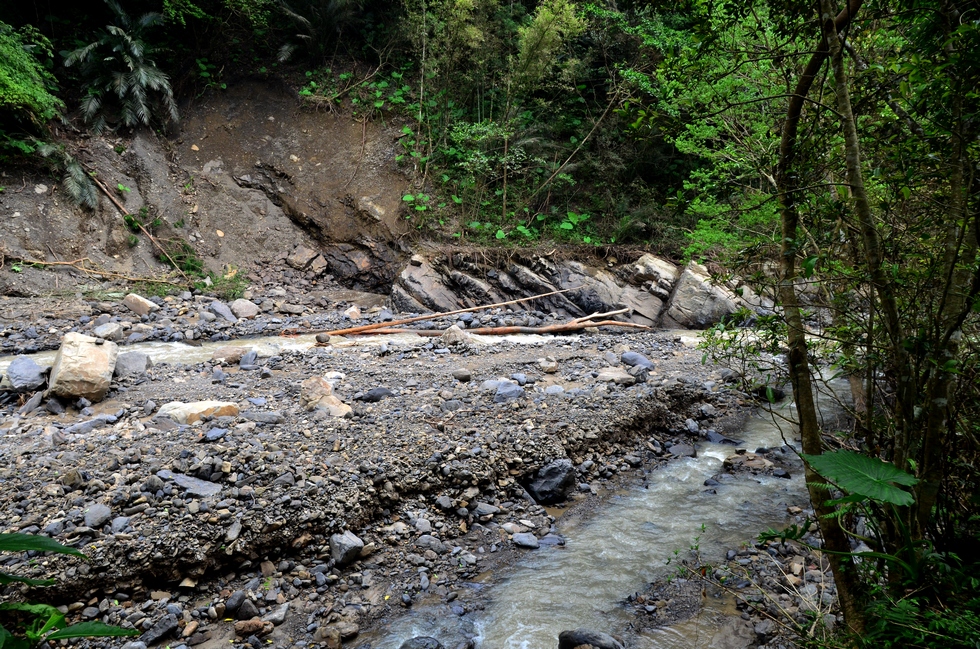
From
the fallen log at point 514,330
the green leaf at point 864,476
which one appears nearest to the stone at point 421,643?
→ the green leaf at point 864,476

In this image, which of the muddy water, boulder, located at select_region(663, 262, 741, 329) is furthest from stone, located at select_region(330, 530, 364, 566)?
boulder, located at select_region(663, 262, 741, 329)

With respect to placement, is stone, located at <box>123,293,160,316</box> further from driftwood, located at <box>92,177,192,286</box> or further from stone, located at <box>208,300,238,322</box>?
driftwood, located at <box>92,177,192,286</box>

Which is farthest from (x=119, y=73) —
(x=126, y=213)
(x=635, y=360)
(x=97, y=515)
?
(x=635, y=360)

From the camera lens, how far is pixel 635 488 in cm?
489

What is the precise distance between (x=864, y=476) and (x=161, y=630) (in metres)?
3.35

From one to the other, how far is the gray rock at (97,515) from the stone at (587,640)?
2750 millimetres

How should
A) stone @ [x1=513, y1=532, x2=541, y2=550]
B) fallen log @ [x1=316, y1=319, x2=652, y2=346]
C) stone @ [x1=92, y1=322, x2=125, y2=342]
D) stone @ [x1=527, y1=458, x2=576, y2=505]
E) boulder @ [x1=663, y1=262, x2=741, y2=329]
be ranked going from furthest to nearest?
boulder @ [x1=663, y1=262, x2=741, y2=329]
fallen log @ [x1=316, y1=319, x2=652, y2=346]
stone @ [x1=92, y1=322, x2=125, y2=342]
stone @ [x1=527, y1=458, x2=576, y2=505]
stone @ [x1=513, y1=532, x2=541, y2=550]

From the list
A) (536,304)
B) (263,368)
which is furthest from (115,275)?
(536,304)

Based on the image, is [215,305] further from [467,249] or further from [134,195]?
[467,249]

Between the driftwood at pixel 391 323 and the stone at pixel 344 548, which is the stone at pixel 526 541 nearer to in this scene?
the stone at pixel 344 548

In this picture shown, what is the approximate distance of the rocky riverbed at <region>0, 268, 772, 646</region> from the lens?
3164 millimetres

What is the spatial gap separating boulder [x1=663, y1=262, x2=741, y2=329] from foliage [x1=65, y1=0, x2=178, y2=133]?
1245cm

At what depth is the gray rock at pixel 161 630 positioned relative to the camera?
291 cm

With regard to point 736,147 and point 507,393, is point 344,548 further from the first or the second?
point 736,147
